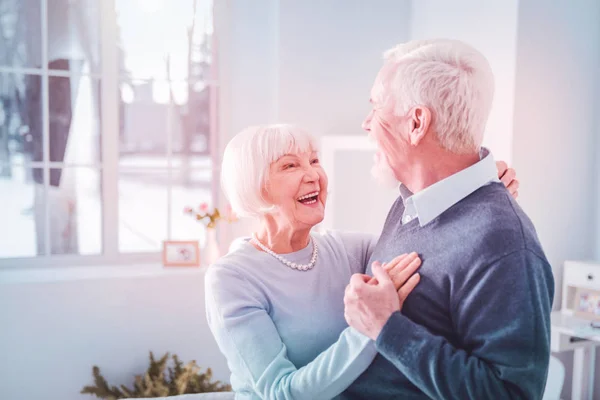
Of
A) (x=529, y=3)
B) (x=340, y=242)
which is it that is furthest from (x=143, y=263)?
(x=529, y=3)

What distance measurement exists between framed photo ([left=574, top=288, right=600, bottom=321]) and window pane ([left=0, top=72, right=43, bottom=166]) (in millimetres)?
3412

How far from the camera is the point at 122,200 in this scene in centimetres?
432

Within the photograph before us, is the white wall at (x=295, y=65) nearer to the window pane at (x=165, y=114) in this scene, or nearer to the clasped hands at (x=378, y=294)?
the window pane at (x=165, y=114)

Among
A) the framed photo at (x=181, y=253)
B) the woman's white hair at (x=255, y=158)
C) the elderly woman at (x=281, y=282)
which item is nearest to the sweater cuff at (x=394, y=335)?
the elderly woman at (x=281, y=282)

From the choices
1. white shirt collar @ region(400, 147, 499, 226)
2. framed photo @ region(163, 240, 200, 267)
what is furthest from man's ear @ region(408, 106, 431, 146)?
framed photo @ region(163, 240, 200, 267)

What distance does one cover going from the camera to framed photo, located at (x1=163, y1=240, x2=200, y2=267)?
12.3ft

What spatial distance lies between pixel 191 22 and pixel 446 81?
3.07 meters

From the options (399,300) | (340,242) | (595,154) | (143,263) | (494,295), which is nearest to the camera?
(494,295)

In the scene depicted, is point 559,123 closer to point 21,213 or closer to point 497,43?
point 497,43

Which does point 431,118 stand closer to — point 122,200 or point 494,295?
point 494,295

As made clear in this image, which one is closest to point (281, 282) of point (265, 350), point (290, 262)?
point (290, 262)

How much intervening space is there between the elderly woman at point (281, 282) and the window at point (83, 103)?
2.40 m

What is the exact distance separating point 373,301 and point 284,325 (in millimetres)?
338

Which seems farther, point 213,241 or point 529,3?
point 213,241
